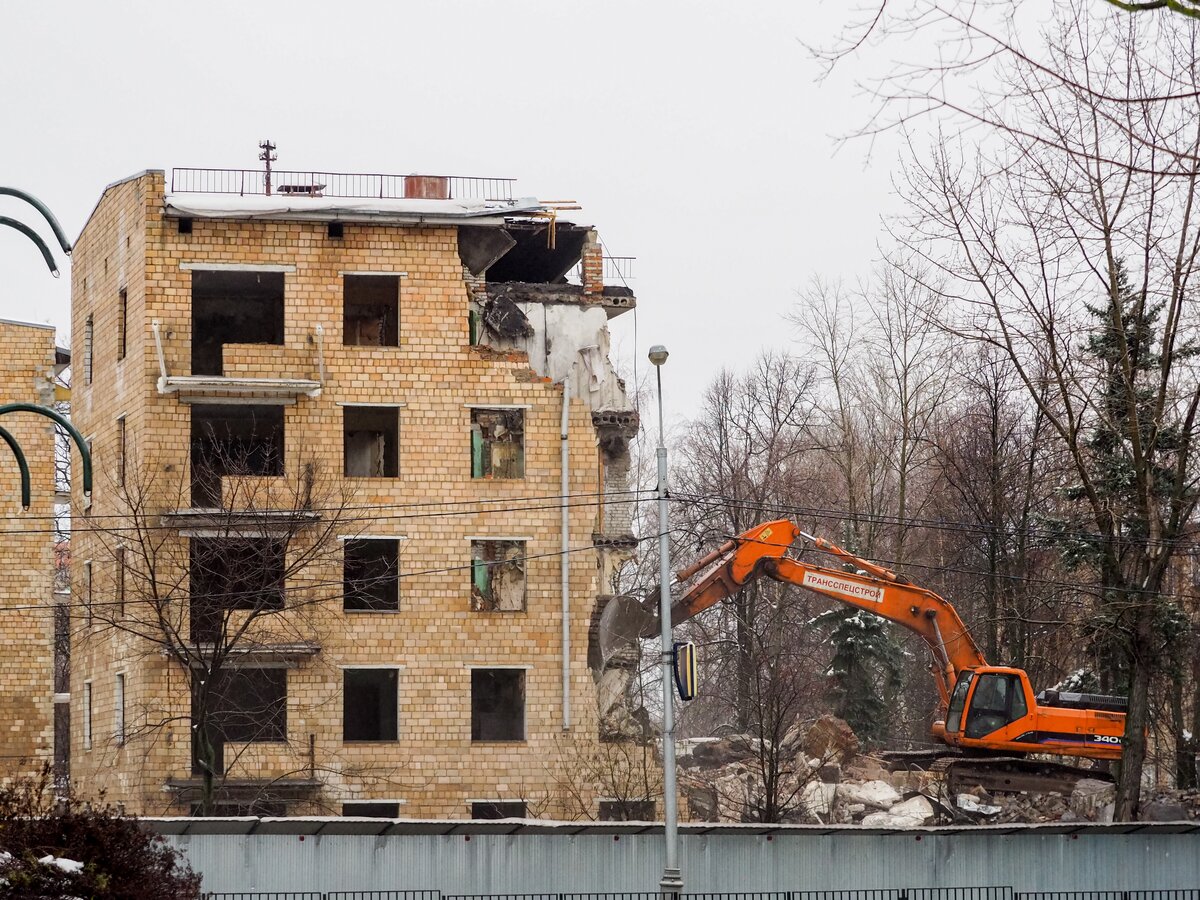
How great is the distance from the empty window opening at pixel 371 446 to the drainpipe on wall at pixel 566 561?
422cm

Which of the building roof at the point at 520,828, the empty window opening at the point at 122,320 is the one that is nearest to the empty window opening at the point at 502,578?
the empty window opening at the point at 122,320

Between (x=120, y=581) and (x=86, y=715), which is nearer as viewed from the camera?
(x=120, y=581)

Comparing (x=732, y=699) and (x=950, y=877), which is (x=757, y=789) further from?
(x=732, y=699)

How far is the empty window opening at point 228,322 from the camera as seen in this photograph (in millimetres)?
46219

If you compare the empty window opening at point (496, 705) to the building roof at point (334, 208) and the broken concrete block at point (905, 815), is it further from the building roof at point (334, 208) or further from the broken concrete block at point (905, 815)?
the building roof at point (334, 208)

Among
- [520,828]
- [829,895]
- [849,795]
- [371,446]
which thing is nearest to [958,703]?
[849,795]

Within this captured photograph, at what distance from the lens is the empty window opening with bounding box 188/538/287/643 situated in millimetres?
40812

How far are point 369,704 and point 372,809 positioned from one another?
390cm

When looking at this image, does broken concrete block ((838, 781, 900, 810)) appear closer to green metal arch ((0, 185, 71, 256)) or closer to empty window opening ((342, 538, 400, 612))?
empty window opening ((342, 538, 400, 612))

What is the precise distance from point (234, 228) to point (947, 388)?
3183 cm

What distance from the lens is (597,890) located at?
27219 mm

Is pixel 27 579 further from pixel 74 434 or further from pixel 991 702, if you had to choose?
pixel 74 434

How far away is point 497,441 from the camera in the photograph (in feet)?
146

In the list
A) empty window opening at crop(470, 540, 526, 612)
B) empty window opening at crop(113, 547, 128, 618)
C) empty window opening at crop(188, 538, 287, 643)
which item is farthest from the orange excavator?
empty window opening at crop(113, 547, 128, 618)
